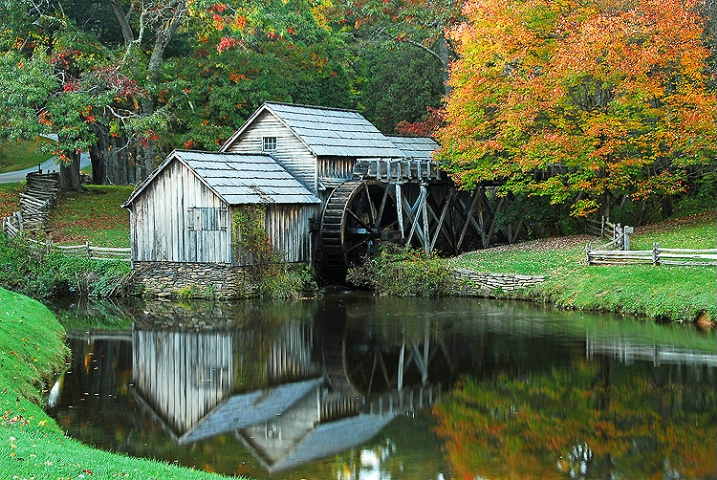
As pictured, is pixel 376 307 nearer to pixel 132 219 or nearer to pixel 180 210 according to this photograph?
pixel 180 210

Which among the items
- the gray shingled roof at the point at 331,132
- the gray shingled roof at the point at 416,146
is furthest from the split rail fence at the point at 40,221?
the gray shingled roof at the point at 416,146

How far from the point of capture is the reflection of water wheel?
101 feet

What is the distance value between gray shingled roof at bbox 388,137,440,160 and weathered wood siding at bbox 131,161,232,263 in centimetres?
928

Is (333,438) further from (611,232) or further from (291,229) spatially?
(611,232)

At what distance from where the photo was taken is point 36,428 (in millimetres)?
12750

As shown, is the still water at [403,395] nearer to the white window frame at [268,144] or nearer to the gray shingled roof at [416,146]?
the white window frame at [268,144]

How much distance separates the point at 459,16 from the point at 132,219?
17.9 meters

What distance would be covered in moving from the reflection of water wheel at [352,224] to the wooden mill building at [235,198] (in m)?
0.31

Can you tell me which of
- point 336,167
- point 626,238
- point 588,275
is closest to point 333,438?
point 588,275

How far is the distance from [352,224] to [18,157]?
38.9 m

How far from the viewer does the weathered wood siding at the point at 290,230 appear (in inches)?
1201

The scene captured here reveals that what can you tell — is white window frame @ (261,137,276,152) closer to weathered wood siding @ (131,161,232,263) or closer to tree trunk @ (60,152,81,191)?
weathered wood siding @ (131,161,232,263)

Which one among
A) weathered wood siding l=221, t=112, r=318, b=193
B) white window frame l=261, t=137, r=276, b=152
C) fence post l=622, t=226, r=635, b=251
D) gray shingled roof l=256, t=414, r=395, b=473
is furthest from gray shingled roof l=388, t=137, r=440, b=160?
gray shingled roof l=256, t=414, r=395, b=473

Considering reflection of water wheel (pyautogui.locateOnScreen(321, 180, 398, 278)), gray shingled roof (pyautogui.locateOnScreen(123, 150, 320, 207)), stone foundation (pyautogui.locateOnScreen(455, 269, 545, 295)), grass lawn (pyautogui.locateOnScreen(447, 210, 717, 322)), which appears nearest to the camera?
grass lawn (pyautogui.locateOnScreen(447, 210, 717, 322))
